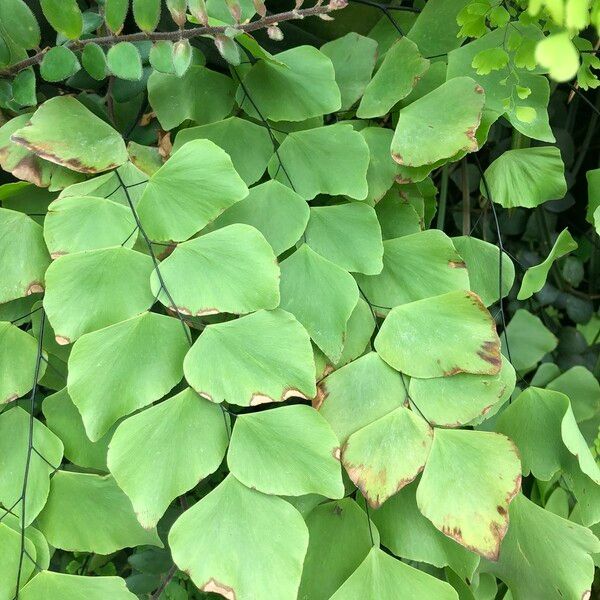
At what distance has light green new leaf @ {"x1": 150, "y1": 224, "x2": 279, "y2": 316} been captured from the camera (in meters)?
0.39

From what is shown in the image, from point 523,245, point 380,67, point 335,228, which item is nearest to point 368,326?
point 335,228

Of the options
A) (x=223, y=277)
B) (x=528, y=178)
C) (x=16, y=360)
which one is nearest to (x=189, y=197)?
(x=223, y=277)

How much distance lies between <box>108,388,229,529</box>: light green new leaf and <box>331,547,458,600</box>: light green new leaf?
0.39ft

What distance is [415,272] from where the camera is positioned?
0.46 metres

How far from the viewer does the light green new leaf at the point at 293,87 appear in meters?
0.46

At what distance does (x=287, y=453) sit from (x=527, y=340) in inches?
12.2

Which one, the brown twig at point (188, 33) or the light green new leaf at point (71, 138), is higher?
the brown twig at point (188, 33)

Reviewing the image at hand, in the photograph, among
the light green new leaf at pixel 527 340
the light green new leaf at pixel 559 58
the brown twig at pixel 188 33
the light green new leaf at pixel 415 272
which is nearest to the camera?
the light green new leaf at pixel 559 58

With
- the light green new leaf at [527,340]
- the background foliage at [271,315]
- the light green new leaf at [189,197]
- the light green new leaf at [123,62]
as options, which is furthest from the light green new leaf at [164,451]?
the light green new leaf at [527,340]

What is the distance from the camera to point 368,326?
0.45 m

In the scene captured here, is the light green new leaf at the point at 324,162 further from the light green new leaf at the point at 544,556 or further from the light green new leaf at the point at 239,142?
the light green new leaf at the point at 544,556

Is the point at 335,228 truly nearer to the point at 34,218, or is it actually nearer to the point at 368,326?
the point at 368,326

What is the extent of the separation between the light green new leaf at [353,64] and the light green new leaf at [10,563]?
0.38 m

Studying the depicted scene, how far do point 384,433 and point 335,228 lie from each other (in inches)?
5.7
